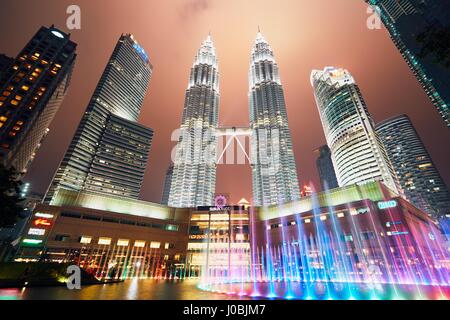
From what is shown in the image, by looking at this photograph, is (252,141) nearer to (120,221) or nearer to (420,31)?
(420,31)

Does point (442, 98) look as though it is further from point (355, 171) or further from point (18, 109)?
point (18, 109)

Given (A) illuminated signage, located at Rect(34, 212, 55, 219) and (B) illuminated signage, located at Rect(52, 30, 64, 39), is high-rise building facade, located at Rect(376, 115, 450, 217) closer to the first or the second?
(A) illuminated signage, located at Rect(34, 212, 55, 219)

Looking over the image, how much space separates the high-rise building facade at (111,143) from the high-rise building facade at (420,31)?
14268 cm

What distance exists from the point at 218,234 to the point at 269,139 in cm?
8197

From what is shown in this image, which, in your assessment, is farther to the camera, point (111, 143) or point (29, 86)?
point (111, 143)

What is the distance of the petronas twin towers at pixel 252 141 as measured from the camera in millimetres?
125938

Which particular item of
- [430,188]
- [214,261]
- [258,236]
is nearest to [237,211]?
[258,236]

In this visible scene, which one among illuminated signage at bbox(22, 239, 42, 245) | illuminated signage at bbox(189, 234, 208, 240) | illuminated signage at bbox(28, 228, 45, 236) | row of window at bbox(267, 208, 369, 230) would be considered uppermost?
row of window at bbox(267, 208, 369, 230)

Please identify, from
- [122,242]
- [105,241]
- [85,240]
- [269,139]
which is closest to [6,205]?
[85,240]

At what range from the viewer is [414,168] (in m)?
153

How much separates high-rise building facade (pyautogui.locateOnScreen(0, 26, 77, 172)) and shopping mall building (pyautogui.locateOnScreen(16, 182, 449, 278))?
26820mm

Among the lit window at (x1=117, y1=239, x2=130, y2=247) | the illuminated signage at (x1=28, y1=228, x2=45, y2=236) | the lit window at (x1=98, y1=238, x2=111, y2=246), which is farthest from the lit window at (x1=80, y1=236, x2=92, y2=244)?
the illuminated signage at (x1=28, y1=228, x2=45, y2=236)

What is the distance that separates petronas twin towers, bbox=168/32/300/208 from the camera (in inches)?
4958
